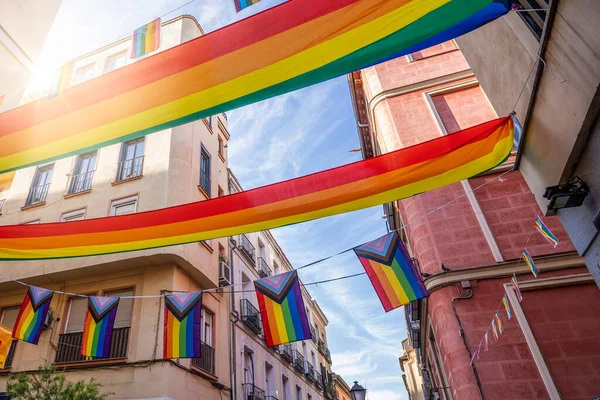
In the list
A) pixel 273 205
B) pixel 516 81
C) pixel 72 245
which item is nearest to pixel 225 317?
pixel 72 245

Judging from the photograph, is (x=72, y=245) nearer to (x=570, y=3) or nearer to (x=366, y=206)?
(x=366, y=206)

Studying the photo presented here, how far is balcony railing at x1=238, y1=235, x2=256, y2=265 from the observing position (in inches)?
645

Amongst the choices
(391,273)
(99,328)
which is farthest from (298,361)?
(391,273)

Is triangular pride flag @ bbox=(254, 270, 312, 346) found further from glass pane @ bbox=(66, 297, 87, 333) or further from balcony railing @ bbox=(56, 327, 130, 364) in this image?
glass pane @ bbox=(66, 297, 87, 333)

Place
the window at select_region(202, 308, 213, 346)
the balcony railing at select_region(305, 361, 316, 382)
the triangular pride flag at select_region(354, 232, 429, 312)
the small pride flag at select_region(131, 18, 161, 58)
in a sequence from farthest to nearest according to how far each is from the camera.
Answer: the balcony railing at select_region(305, 361, 316, 382) < the window at select_region(202, 308, 213, 346) < the triangular pride flag at select_region(354, 232, 429, 312) < the small pride flag at select_region(131, 18, 161, 58)

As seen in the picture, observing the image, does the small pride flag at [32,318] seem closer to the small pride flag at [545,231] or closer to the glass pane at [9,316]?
the glass pane at [9,316]

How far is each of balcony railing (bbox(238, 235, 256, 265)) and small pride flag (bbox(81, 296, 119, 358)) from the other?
919 cm

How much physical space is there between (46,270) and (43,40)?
10.8 meters

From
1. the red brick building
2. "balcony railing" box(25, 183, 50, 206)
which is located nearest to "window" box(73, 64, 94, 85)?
"balcony railing" box(25, 183, 50, 206)

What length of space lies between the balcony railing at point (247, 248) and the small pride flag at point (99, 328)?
30.2ft

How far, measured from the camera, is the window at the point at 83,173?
13.2m

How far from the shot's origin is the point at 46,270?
11.1m

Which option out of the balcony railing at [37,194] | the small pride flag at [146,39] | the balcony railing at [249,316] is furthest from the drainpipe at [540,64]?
the balcony railing at [37,194]

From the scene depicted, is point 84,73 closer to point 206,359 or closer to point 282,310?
point 206,359
